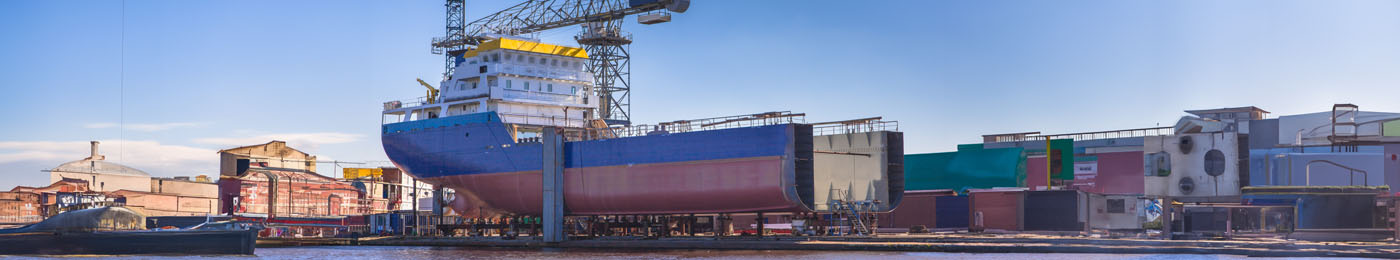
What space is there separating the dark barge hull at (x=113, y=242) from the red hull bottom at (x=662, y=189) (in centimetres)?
1171

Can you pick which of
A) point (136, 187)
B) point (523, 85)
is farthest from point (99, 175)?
point (523, 85)

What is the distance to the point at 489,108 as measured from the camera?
1880 inches

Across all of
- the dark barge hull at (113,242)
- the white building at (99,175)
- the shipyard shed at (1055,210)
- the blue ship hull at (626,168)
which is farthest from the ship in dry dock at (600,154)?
the white building at (99,175)

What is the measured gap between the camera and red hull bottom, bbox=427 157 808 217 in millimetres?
35938

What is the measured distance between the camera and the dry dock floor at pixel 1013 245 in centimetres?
2634

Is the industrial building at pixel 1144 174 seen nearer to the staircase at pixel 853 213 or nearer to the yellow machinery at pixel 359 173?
the staircase at pixel 853 213

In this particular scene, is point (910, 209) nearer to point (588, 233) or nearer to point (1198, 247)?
point (588, 233)

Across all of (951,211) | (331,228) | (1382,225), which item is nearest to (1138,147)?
(951,211)

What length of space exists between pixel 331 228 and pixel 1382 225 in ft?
131

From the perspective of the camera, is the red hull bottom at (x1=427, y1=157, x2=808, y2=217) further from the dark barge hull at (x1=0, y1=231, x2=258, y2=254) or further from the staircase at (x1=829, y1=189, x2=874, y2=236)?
the dark barge hull at (x1=0, y1=231, x2=258, y2=254)

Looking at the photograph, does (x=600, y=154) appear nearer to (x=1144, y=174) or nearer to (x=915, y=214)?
(x=915, y=214)

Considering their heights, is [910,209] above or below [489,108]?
below

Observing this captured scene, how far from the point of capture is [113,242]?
105 feet

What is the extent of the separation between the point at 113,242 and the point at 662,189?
15.5 metres
